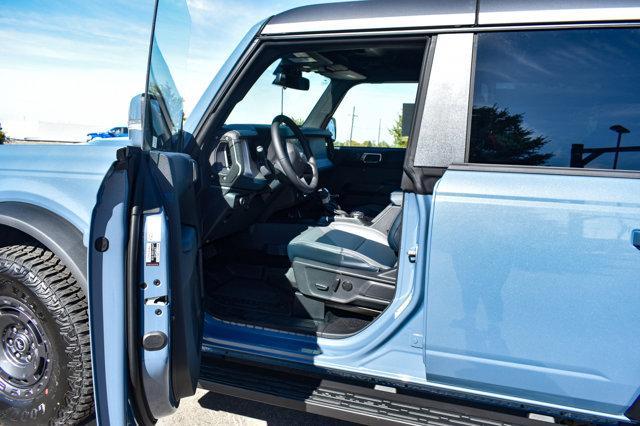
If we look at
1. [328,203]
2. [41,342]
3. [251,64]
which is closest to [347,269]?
[251,64]

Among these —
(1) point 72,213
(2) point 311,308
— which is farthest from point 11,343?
(2) point 311,308

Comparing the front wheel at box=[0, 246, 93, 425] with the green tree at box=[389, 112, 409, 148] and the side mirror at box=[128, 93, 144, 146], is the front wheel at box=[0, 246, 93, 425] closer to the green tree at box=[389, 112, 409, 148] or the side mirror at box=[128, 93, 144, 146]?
the side mirror at box=[128, 93, 144, 146]

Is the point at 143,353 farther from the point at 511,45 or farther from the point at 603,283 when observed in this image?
the point at 511,45

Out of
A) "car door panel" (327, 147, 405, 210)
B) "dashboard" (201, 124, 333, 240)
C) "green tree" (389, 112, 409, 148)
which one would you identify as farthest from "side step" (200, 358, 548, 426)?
"green tree" (389, 112, 409, 148)

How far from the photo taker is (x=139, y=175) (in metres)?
1.73

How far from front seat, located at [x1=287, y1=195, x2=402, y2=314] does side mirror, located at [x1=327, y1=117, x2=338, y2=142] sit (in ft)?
5.52

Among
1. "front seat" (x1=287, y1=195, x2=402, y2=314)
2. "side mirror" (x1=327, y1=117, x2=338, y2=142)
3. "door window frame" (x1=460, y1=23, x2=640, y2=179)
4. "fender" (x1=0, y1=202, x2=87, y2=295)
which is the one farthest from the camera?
"side mirror" (x1=327, y1=117, x2=338, y2=142)

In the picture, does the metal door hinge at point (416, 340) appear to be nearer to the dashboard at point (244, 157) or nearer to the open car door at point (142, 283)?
the open car door at point (142, 283)

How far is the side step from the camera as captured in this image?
6.19ft

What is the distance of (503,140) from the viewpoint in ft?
5.79

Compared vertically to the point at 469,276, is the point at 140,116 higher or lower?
higher

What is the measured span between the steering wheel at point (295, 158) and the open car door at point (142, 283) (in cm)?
94

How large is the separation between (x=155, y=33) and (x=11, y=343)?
5.17 feet

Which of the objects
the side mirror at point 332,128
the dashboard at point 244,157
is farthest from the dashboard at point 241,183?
the side mirror at point 332,128
